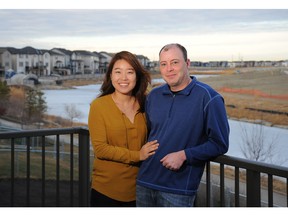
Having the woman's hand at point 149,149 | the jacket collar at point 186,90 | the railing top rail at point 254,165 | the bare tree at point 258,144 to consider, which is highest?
the jacket collar at point 186,90

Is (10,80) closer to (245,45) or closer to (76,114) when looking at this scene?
(76,114)

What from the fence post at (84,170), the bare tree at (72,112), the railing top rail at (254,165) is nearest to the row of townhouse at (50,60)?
the bare tree at (72,112)

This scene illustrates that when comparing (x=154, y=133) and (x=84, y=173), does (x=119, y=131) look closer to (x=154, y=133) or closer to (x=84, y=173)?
(x=154, y=133)

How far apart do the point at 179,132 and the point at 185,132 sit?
0.02 metres

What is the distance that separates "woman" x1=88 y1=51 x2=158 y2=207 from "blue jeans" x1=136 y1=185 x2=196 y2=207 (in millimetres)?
70

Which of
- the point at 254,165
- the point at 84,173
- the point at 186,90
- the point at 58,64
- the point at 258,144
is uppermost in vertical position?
the point at 58,64

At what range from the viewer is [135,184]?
1.58 meters

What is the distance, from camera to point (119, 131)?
1515mm

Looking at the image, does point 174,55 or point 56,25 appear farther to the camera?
point 56,25

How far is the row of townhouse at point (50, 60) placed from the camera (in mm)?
5672

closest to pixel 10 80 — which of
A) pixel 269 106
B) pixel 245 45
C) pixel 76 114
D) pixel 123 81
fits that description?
pixel 76 114

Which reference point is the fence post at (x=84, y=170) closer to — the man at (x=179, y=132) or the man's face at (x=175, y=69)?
the man at (x=179, y=132)

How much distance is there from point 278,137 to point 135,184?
4.87 metres

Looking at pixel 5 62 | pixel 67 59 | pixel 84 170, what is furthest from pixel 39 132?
pixel 5 62
